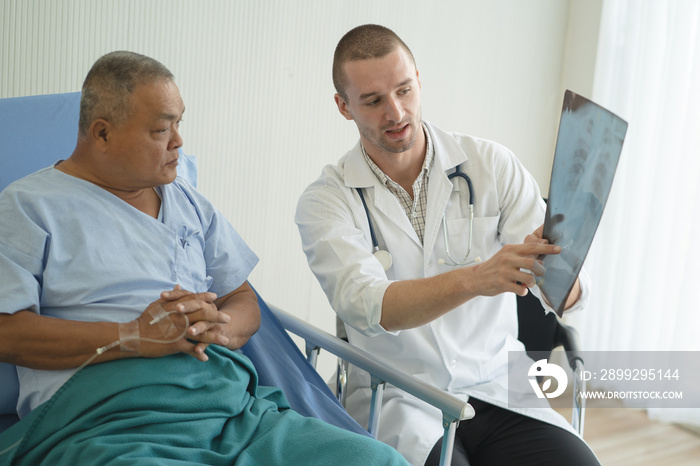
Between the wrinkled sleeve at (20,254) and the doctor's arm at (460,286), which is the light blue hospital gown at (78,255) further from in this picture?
the doctor's arm at (460,286)

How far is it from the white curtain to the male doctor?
1.29 metres

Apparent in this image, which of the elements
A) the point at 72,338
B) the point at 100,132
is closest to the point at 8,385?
the point at 72,338

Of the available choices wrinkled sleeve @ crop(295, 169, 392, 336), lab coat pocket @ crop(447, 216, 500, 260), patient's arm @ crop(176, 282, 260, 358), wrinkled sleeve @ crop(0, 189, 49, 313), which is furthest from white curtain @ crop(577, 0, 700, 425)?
wrinkled sleeve @ crop(0, 189, 49, 313)

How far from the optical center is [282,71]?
2.52 metres

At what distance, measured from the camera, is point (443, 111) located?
2938 mm

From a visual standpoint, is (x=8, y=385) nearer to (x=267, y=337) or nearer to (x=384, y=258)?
(x=267, y=337)

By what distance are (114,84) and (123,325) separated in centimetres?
43

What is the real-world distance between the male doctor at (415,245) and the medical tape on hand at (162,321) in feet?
1.50

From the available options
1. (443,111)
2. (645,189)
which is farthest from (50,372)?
(645,189)

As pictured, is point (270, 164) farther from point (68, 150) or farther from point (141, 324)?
point (141, 324)

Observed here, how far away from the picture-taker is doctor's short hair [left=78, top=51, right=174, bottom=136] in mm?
1242

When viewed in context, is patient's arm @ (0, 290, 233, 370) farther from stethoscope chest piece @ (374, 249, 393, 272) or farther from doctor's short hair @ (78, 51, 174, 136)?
stethoscope chest piece @ (374, 249, 393, 272)

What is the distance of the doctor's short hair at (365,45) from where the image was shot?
1671 millimetres

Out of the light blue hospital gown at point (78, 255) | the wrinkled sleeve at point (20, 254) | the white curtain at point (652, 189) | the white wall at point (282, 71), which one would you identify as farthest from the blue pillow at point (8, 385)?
the white curtain at point (652, 189)
